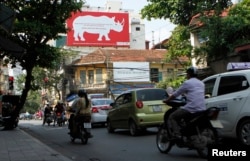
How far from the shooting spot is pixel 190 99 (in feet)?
27.5

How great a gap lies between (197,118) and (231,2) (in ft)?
70.7

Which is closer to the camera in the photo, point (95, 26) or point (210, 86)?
point (210, 86)

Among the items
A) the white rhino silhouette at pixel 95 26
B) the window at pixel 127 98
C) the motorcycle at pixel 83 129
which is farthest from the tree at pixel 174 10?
the white rhino silhouette at pixel 95 26

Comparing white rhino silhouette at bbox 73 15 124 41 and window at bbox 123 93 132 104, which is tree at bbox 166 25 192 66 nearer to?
window at bbox 123 93 132 104

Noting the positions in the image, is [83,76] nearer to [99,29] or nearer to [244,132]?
[99,29]

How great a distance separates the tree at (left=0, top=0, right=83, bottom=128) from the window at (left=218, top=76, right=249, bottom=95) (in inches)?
457

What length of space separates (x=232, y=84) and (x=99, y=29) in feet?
158

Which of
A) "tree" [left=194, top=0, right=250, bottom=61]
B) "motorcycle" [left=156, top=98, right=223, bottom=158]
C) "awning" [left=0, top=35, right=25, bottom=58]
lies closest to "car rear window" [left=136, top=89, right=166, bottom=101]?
"motorcycle" [left=156, top=98, right=223, bottom=158]

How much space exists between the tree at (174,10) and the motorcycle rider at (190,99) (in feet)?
67.7

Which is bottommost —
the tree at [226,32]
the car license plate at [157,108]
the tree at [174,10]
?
the car license plate at [157,108]

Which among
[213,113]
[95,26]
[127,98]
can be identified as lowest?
[213,113]

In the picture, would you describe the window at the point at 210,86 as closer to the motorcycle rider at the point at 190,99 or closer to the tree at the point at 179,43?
the motorcycle rider at the point at 190,99

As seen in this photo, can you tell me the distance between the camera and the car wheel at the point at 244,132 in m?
9.04

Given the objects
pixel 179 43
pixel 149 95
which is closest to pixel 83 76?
pixel 179 43
